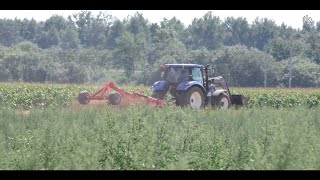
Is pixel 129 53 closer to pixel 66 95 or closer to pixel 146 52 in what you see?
pixel 146 52

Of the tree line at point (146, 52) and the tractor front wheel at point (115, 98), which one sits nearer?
the tractor front wheel at point (115, 98)

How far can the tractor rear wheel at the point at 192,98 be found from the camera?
18188mm

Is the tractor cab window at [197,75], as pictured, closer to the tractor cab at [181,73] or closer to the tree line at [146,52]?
the tractor cab at [181,73]

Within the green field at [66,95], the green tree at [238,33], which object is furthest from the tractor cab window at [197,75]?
the green tree at [238,33]

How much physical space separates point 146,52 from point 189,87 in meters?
46.8

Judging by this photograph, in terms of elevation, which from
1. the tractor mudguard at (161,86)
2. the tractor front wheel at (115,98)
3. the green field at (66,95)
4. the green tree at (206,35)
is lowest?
the green field at (66,95)

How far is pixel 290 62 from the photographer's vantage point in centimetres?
5091

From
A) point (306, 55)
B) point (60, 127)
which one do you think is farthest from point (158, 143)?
point (306, 55)

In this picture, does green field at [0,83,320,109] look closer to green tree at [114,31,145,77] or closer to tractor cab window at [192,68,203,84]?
tractor cab window at [192,68,203,84]

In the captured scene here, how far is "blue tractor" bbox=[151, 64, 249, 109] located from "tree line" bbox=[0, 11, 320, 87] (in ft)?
10.9

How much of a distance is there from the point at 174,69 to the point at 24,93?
1181 centimetres

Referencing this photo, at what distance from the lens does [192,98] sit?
18500mm

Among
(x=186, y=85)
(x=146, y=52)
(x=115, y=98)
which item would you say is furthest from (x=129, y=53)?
(x=115, y=98)

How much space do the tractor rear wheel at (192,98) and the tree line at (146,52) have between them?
395 centimetres
